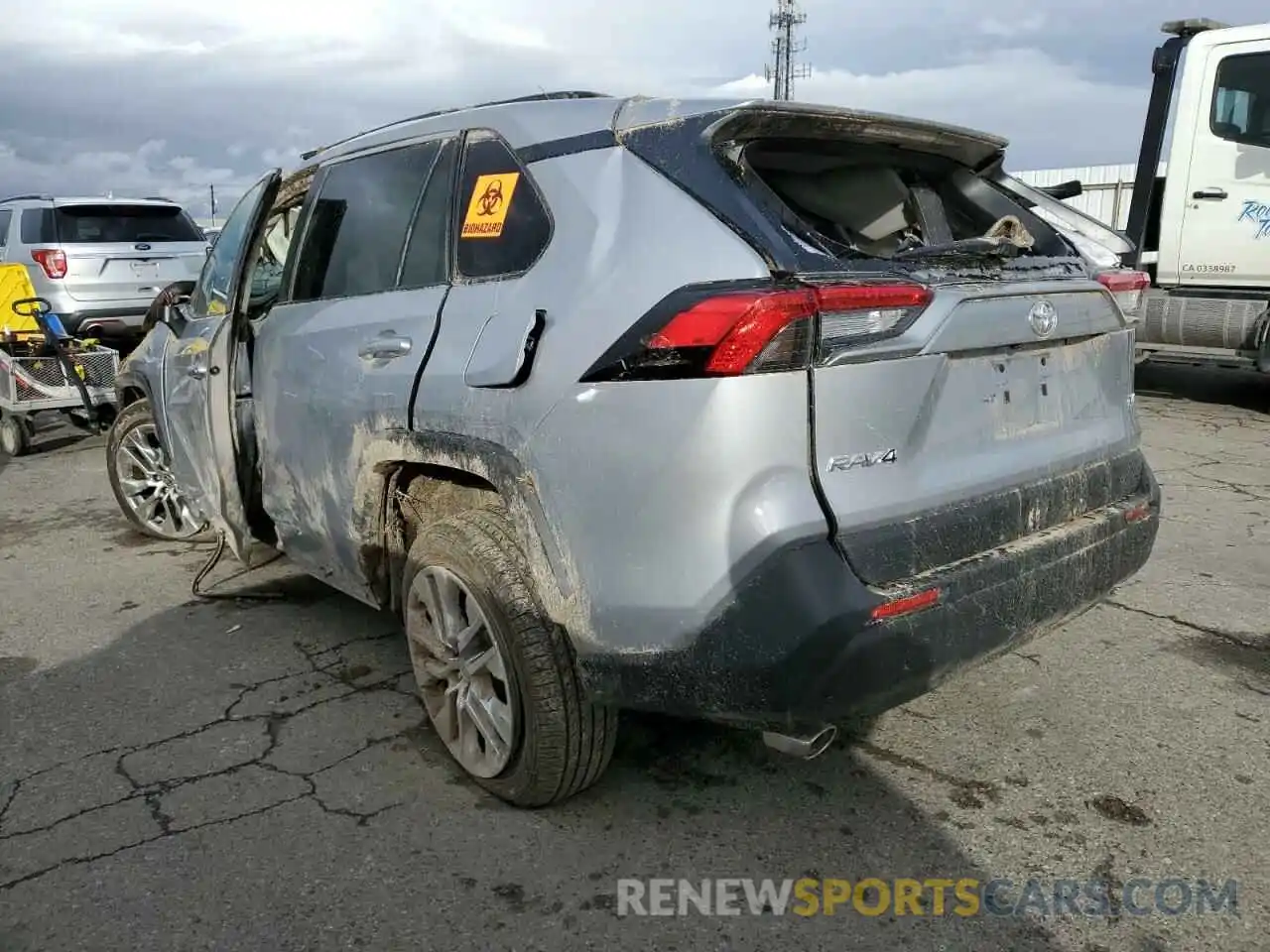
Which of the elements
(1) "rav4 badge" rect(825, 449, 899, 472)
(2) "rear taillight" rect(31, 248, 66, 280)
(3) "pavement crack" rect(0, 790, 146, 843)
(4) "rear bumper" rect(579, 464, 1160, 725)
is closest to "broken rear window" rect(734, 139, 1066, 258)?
(1) "rav4 badge" rect(825, 449, 899, 472)

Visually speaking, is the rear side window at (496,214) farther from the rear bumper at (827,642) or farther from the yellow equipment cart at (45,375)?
the yellow equipment cart at (45,375)

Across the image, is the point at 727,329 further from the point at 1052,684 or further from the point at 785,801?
the point at 1052,684

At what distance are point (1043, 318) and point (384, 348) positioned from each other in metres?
1.83

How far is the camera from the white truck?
7.98 meters

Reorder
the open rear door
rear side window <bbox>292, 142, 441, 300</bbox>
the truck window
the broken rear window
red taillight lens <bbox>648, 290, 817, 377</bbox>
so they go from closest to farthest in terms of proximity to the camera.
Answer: red taillight lens <bbox>648, 290, 817, 377</bbox> < the broken rear window < rear side window <bbox>292, 142, 441, 300</bbox> < the open rear door < the truck window

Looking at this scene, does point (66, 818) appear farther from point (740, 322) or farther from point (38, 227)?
point (38, 227)

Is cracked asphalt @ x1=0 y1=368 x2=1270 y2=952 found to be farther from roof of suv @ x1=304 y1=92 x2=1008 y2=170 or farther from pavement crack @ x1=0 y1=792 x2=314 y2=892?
roof of suv @ x1=304 y1=92 x2=1008 y2=170

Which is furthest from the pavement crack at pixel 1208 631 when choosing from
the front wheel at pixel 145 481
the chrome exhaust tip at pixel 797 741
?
the front wheel at pixel 145 481

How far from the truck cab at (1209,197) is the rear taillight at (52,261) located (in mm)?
9614

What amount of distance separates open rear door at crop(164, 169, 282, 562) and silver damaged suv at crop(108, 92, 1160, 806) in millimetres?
668

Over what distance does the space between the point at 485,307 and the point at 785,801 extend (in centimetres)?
158

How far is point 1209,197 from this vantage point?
8.23 meters

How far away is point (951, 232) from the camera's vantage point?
3352 mm

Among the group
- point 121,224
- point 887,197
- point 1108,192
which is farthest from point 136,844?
point 1108,192
